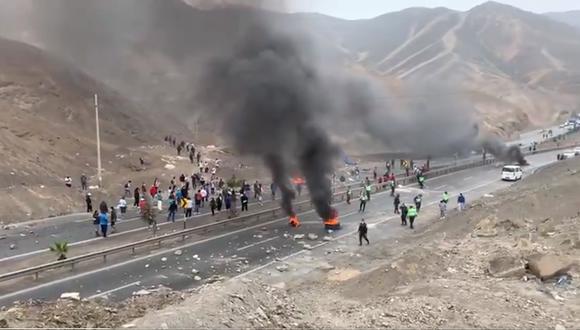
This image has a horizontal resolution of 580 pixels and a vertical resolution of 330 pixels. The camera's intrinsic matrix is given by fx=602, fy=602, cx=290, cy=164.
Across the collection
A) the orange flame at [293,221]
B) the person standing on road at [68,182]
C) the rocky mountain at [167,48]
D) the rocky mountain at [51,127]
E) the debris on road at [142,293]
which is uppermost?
the rocky mountain at [167,48]

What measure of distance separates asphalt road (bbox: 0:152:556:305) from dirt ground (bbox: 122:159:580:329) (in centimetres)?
162

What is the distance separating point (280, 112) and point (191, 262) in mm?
11088

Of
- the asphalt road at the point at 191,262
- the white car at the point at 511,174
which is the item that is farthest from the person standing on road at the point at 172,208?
the white car at the point at 511,174

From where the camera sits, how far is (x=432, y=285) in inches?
593

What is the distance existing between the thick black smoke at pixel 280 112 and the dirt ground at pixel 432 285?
20.0 ft

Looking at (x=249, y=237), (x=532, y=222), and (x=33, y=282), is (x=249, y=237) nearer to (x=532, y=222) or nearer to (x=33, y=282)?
(x=33, y=282)

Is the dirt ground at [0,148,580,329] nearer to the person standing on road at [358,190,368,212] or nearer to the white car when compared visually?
the person standing on road at [358,190,368,212]

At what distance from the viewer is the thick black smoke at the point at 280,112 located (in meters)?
28.5

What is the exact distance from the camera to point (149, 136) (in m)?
60.3

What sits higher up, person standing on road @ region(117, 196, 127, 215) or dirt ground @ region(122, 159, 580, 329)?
person standing on road @ region(117, 196, 127, 215)

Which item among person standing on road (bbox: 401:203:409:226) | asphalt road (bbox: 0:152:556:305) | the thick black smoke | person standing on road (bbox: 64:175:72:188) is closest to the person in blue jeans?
asphalt road (bbox: 0:152:556:305)

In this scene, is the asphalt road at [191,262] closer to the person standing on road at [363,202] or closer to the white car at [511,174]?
the person standing on road at [363,202]

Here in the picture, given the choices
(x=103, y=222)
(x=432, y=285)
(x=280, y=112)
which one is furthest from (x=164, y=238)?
(x=432, y=285)

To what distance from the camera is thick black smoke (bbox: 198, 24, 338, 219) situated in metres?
28.5
